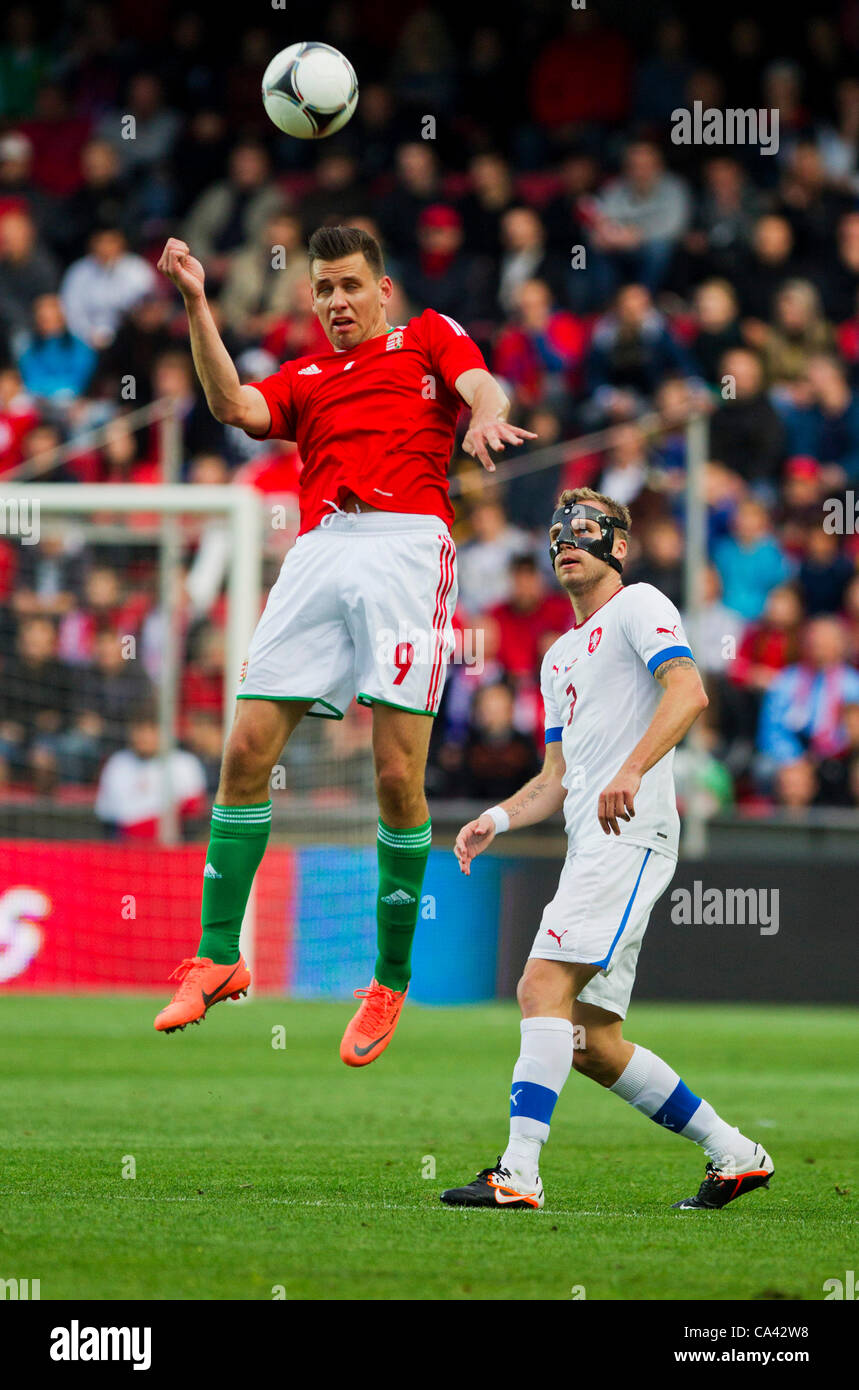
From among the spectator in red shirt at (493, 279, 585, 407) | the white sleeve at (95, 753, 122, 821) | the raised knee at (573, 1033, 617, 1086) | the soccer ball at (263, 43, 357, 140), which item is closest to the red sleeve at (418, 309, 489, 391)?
the soccer ball at (263, 43, 357, 140)

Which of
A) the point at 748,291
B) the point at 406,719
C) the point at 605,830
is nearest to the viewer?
the point at 605,830

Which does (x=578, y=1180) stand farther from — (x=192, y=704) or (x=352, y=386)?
(x=192, y=704)

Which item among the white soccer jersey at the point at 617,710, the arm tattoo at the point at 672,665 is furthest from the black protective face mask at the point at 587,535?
the arm tattoo at the point at 672,665

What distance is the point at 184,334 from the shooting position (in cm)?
1844

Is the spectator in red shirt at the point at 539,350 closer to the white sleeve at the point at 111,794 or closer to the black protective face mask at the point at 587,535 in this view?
the white sleeve at the point at 111,794

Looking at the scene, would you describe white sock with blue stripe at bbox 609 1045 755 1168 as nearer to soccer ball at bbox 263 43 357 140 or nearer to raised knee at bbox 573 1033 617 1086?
raised knee at bbox 573 1033 617 1086

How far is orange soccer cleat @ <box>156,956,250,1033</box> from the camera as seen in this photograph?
6.71m

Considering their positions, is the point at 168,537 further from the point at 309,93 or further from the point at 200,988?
the point at 200,988

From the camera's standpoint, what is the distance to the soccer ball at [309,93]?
286 inches

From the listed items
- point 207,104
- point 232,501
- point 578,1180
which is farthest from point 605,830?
point 207,104

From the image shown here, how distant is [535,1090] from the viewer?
6527mm

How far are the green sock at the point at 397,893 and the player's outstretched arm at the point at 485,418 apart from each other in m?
1.61

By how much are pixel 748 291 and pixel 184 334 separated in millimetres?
5135

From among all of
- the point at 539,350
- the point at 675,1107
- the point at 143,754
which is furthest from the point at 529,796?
the point at 539,350
